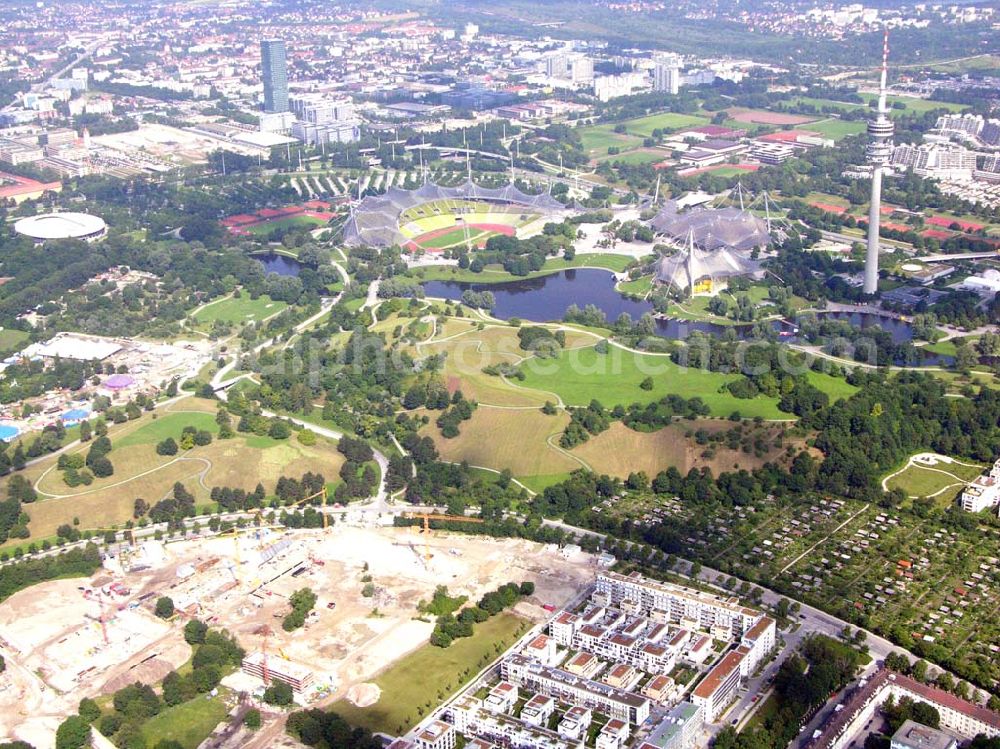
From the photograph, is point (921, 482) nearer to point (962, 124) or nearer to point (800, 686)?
point (800, 686)

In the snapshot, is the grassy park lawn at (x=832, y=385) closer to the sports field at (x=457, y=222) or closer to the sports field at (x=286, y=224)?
the sports field at (x=457, y=222)

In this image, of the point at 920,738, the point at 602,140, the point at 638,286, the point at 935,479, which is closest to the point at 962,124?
the point at 602,140

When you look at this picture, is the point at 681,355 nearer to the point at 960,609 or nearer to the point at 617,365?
the point at 617,365

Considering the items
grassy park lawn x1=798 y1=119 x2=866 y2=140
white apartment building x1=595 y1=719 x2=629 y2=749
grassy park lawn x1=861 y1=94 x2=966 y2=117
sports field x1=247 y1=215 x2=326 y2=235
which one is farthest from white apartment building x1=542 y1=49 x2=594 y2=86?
white apartment building x1=595 y1=719 x2=629 y2=749

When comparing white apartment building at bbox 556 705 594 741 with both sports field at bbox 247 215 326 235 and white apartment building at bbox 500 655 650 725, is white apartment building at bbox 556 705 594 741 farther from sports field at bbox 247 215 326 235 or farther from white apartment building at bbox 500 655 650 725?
sports field at bbox 247 215 326 235

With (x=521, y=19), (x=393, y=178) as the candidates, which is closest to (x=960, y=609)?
(x=393, y=178)

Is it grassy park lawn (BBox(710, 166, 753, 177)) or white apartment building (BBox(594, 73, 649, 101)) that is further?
white apartment building (BBox(594, 73, 649, 101))
